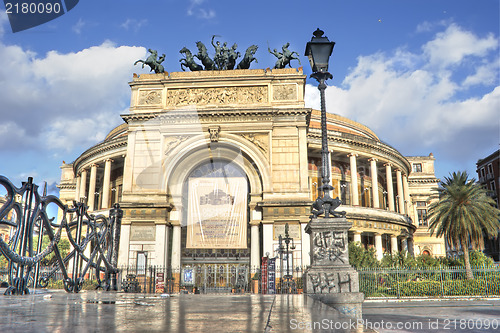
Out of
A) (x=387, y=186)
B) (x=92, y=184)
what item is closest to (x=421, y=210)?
(x=387, y=186)

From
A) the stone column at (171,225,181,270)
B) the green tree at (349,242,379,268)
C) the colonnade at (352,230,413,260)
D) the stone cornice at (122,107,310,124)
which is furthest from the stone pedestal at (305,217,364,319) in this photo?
the colonnade at (352,230,413,260)

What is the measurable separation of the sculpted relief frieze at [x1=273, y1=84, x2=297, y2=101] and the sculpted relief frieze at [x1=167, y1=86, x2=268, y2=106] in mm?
789

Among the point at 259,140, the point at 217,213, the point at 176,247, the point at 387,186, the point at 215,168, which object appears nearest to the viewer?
the point at 176,247

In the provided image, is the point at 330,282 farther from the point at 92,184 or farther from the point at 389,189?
the point at 92,184

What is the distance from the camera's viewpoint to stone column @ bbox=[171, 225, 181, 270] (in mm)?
28062

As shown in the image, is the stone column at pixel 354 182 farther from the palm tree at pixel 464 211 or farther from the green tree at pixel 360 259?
the green tree at pixel 360 259

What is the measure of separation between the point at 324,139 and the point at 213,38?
24065mm

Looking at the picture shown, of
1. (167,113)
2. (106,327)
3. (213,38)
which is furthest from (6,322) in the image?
(213,38)

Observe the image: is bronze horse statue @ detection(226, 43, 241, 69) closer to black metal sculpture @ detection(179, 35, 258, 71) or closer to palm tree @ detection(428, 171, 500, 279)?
black metal sculpture @ detection(179, 35, 258, 71)

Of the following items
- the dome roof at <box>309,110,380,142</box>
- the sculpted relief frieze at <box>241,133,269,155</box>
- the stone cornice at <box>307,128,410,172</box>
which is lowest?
the sculpted relief frieze at <box>241,133,269,155</box>

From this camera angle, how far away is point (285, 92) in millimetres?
29891

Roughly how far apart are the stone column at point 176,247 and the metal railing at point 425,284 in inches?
487

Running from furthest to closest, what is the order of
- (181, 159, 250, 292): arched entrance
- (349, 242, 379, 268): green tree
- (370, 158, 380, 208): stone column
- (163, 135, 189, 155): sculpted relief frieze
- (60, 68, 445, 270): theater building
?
(370, 158, 380, 208): stone column, (163, 135, 189, 155): sculpted relief frieze, (181, 159, 250, 292): arched entrance, (60, 68, 445, 270): theater building, (349, 242, 379, 268): green tree

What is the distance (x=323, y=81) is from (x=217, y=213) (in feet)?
64.0
